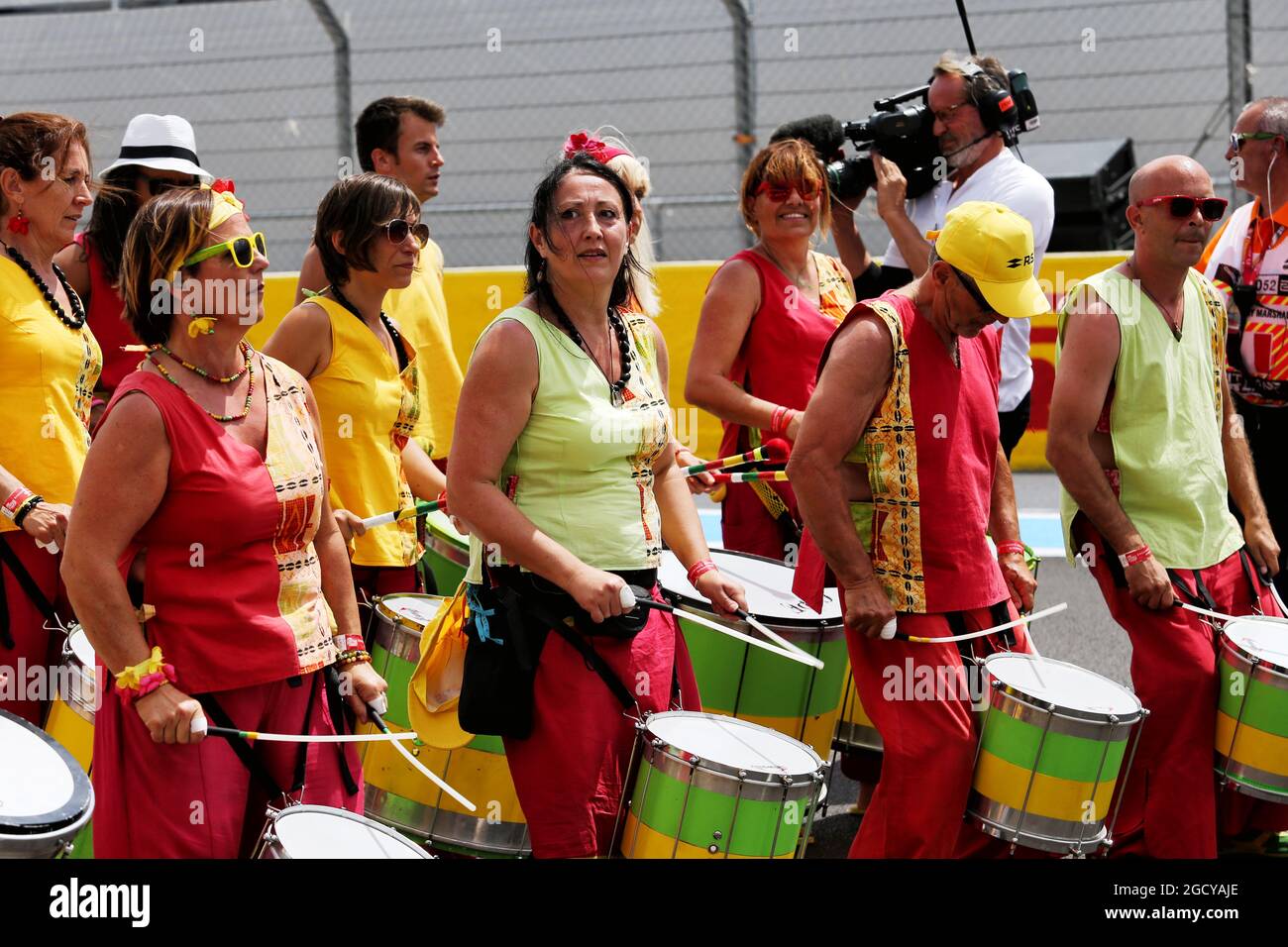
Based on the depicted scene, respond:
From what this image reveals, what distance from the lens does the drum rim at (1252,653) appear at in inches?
160

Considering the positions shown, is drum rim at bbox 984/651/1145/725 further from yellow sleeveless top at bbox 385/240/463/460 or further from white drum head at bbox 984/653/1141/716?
yellow sleeveless top at bbox 385/240/463/460

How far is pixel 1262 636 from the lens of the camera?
4246 millimetres

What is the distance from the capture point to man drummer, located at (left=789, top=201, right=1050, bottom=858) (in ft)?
12.1

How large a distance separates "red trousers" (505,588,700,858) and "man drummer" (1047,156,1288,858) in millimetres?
1530

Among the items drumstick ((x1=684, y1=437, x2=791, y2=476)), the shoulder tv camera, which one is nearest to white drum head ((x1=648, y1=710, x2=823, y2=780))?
drumstick ((x1=684, y1=437, x2=791, y2=476))

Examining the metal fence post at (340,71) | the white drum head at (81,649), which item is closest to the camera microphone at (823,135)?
the white drum head at (81,649)

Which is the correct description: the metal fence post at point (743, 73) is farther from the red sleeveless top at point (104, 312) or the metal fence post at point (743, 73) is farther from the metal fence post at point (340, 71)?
the red sleeveless top at point (104, 312)

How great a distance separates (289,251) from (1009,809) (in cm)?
1067

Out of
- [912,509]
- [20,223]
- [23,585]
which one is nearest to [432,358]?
[20,223]

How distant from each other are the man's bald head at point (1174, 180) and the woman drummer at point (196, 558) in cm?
242

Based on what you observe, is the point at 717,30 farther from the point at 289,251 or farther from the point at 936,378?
the point at 936,378

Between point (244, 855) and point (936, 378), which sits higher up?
point (936, 378)
